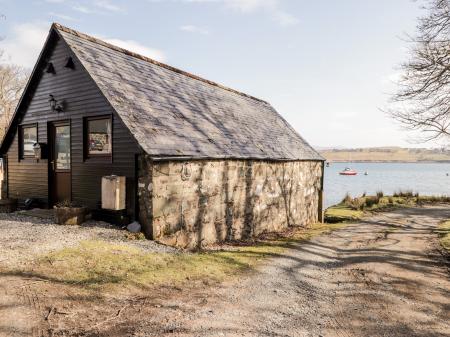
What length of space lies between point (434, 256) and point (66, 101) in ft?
41.3

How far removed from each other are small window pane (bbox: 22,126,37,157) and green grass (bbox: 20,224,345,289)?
21.9 ft

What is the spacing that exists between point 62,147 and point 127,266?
20.7 ft

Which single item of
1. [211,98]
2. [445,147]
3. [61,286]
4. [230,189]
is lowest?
[61,286]

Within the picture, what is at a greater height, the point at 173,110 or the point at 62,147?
the point at 173,110

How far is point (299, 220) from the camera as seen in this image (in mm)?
16125

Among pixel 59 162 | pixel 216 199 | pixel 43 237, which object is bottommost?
pixel 43 237

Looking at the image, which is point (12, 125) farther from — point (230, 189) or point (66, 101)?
point (230, 189)

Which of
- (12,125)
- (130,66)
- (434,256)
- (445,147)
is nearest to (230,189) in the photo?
(130,66)

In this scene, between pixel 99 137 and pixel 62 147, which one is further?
pixel 62 147

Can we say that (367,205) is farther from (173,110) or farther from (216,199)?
(173,110)

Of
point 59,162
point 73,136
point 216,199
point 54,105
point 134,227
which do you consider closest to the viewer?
point 134,227

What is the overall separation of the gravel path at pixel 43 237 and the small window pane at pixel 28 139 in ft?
11.0

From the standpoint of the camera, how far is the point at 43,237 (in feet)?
24.5

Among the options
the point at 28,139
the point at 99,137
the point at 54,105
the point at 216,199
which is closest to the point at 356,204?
the point at 216,199
